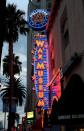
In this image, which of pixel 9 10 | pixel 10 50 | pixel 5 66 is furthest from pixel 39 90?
pixel 5 66

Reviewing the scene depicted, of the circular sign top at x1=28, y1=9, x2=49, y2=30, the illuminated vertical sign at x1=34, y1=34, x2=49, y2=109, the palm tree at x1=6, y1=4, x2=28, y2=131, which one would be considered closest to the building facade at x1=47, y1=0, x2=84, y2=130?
the illuminated vertical sign at x1=34, y1=34, x2=49, y2=109

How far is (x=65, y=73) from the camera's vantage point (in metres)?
21.4

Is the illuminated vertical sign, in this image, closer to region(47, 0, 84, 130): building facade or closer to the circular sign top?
the circular sign top

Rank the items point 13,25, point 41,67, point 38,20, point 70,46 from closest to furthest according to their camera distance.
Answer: point 70,46
point 41,67
point 38,20
point 13,25

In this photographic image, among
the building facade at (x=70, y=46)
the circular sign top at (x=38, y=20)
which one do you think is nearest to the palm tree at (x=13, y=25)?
the circular sign top at (x=38, y=20)

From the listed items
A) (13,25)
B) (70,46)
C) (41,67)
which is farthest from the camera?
(13,25)

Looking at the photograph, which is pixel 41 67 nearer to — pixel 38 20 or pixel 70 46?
pixel 38 20

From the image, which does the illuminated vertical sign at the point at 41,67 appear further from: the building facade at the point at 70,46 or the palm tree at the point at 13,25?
the palm tree at the point at 13,25

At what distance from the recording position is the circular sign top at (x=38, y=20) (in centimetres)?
3328

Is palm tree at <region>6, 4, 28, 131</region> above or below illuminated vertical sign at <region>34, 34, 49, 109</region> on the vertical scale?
above

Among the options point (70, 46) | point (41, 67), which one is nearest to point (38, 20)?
point (41, 67)

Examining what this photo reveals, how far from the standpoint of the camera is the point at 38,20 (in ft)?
111

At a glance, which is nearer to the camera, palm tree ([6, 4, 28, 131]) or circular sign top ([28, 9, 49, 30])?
circular sign top ([28, 9, 49, 30])

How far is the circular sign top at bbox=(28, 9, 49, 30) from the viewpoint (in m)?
33.3
